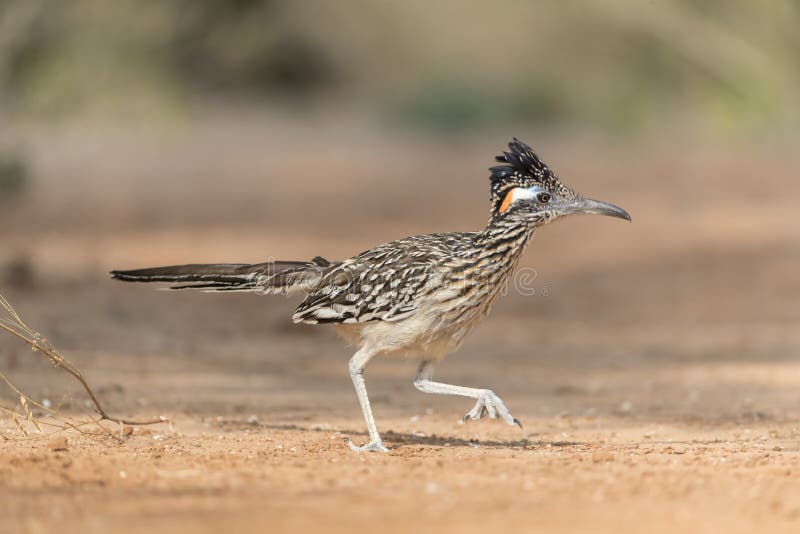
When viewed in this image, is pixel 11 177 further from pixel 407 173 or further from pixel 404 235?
pixel 407 173

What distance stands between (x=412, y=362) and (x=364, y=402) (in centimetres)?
460

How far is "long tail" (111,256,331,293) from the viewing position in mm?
7117

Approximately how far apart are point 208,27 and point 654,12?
1425 centimetres

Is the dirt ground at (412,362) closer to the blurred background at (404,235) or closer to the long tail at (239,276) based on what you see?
the blurred background at (404,235)

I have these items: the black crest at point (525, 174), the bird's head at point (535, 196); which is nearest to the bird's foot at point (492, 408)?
the bird's head at point (535, 196)

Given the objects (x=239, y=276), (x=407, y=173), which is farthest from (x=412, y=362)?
(x=407, y=173)

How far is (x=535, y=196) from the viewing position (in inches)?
284

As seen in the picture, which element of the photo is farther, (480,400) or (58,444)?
(480,400)

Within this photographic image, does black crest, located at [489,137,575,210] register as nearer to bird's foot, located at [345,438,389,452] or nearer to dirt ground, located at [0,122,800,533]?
dirt ground, located at [0,122,800,533]

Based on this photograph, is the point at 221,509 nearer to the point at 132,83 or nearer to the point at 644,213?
the point at 644,213

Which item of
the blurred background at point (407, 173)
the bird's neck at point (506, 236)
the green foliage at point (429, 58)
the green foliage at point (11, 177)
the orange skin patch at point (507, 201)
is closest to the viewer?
the bird's neck at point (506, 236)

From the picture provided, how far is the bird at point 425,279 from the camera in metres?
6.95

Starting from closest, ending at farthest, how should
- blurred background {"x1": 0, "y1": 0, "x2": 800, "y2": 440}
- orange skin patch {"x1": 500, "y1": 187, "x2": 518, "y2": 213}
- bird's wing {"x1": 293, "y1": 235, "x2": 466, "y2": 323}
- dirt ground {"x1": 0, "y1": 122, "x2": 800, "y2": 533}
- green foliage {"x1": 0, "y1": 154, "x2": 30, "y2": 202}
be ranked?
dirt ground {"x1": 0, "y1": 122, "x2": 800, "y2": 533}
bird's wing {"x1": 293, "y1": 235, "x2": 466, "y2": 323}
orange skin patch {"x1": 500, "y1": 187, "x2": 518, "y2": 213}
blurred background {"x1": 0, "y1": 0, "x2": 800, "y2": 440}
green foliage {"x1": 0, "y1": 154, "x2": 30, "y2": 202}

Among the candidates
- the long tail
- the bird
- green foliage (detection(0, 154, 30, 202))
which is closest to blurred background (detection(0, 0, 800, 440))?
green foliage (detection(0, 154, 30, 202))
